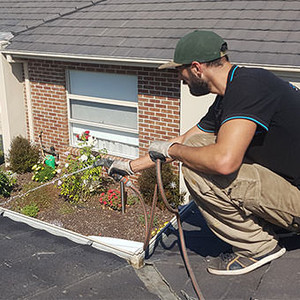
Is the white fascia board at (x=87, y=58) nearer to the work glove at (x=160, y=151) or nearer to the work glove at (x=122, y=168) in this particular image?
the work glove at (x=122, y=168)

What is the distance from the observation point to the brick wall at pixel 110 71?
759 cm

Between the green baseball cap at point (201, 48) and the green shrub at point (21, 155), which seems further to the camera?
the green shrub at point (21, 155)

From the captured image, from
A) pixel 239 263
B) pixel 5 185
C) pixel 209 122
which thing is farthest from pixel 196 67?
pixel 5 185

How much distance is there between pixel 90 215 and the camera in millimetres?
7363

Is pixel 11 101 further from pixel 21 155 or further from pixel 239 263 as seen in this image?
pixel 239 263

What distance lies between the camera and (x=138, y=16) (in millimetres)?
8656

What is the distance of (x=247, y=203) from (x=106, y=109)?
20.8 ft

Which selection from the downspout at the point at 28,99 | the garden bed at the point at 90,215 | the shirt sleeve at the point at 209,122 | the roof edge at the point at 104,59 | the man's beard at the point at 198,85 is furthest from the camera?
the downspout at the point at 28,99

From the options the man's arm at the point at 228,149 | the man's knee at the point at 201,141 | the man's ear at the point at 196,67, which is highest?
the man's ear at the point at 196,67

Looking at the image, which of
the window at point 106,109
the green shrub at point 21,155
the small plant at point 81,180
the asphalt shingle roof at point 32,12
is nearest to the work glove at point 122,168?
the small plant at point 81,180

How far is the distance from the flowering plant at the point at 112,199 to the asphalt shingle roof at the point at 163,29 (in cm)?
237

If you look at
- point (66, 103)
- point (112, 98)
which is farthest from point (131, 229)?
point (66, 103)

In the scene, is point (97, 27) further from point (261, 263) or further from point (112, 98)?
point (261, 263)

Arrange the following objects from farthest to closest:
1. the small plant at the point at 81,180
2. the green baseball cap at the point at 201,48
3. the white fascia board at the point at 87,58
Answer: the small plant at the point at 81,180 → the white fascia board at the point at 87,58 → the green baseball cap at the point at 201,48
